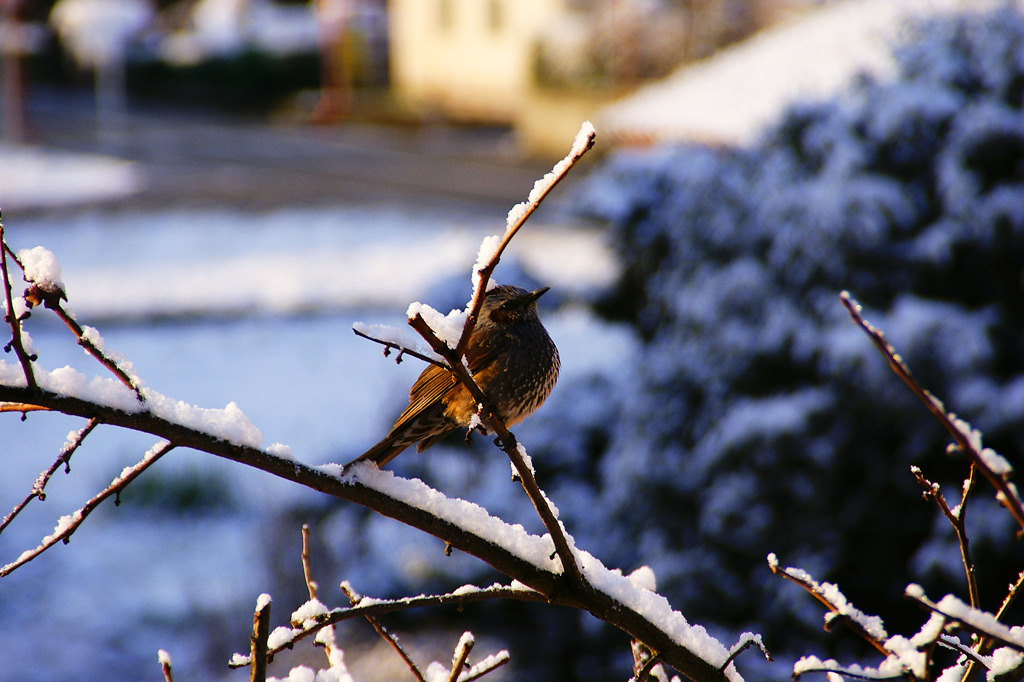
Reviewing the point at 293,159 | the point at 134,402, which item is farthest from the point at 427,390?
the point at 293,159

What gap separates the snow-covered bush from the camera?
3.45 meters

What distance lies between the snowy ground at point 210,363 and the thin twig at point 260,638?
1.50 meters

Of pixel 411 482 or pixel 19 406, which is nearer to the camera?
pixel 19 406

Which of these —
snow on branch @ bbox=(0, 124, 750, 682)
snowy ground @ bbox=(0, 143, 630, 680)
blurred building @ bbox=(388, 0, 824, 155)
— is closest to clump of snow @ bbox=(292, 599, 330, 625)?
snow on branch @ bbox=(0, 124, 750, 682)

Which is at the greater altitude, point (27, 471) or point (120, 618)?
point (27, 471)

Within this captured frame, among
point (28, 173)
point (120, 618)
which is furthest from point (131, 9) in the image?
point (120, 618)

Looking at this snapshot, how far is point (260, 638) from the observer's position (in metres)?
1.00

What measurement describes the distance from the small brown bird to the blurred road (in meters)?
11.6

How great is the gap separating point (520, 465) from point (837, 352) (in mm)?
2661

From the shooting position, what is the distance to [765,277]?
3891 mm

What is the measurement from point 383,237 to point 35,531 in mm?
7188

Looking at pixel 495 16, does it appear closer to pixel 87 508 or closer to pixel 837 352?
pixel 837 352

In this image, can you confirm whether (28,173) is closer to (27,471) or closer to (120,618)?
(27,471)

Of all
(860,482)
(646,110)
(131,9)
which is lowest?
(860,482)
